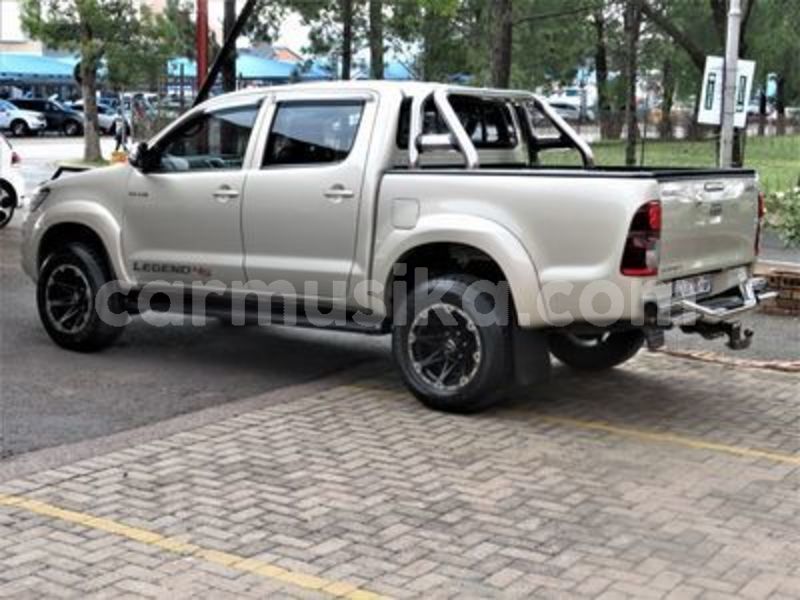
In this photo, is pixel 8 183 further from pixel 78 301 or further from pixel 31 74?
pixel 31 74

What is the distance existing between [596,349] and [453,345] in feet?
5.08

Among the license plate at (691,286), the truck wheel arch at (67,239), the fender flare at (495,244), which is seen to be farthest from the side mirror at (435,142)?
the truck wheel arch at (67,239)

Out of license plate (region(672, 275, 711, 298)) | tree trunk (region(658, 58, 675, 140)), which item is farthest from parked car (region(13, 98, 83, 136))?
license plate (region(672, 275, 711, 298))

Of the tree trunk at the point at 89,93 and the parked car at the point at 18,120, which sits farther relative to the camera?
the parked car at the point at 18,120

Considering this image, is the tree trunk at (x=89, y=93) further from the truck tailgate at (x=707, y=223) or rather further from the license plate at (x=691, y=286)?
the license plate at (x=691, y=286)

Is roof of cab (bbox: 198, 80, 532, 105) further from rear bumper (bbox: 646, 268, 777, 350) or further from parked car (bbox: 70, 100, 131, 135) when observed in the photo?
parked car (bbox: 70, 100, 131, 135)

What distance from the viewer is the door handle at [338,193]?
7.27 m

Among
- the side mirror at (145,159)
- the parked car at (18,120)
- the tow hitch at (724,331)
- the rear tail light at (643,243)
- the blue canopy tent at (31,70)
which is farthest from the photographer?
the blue canopy tent at (31,70)

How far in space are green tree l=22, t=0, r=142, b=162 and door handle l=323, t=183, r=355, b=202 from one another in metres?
22.9

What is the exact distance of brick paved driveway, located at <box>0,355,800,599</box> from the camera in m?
4.54

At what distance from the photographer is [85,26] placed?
29.4 metres

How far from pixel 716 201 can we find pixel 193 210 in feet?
11.4

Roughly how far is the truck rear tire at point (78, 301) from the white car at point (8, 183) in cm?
749

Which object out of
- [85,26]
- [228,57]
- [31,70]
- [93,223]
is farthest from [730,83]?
[31,70]
